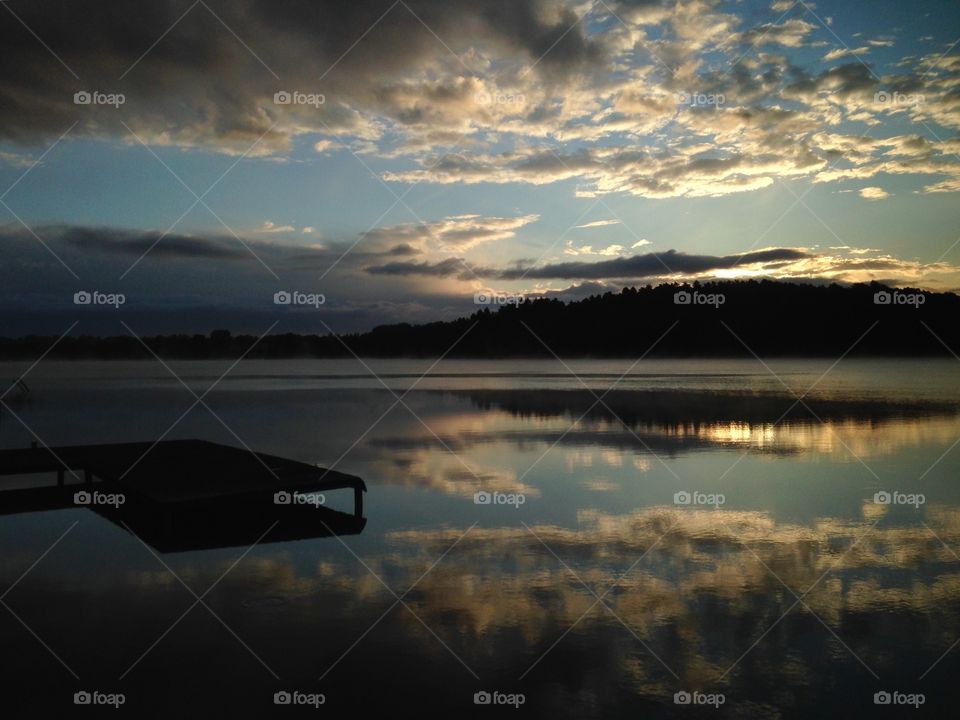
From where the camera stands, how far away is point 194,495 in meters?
12.4

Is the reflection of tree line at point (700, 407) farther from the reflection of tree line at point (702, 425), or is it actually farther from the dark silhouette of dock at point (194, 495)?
the dark silhouette of dock at point (194, 495)

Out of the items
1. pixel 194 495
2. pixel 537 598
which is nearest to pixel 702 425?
pixel 194 495

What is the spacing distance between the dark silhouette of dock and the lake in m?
0.58

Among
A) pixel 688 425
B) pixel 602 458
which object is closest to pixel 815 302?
pixel 688 425

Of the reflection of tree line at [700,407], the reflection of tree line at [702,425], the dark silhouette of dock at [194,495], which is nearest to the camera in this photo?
the dark silhouette of dock at [194,495]

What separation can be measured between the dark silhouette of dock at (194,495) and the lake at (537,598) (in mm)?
579

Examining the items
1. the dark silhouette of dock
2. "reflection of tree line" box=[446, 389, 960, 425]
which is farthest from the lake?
"reflection of tree line" box=[446, 389, 960, 425]

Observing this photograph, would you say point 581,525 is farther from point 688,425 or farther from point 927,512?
point 688,425

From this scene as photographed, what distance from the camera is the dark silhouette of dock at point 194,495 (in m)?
12.4

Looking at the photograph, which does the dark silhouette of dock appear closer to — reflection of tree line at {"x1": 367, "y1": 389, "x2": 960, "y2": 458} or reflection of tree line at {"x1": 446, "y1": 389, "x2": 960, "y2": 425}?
reflection of tree line at {"x1": 367, "y1": 389, "x2": 960, "y2": 458}

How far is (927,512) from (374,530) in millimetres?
9573

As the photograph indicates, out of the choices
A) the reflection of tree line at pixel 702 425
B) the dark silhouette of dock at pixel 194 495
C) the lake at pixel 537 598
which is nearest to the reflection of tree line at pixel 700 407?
the reflection of tree line at pixel 702 425

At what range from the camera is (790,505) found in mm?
14219

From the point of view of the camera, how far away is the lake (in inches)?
261
